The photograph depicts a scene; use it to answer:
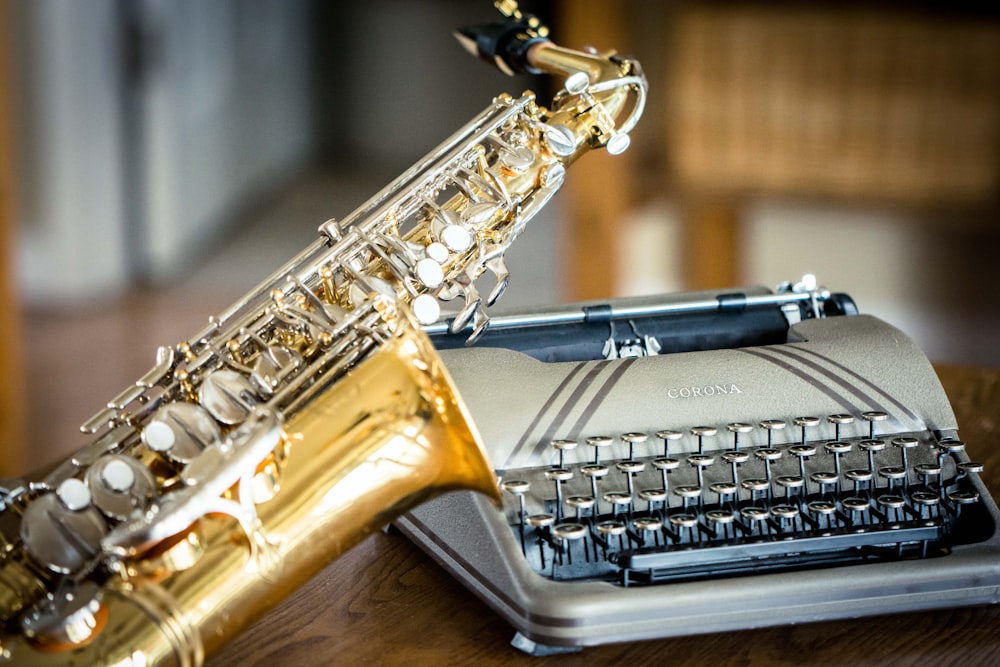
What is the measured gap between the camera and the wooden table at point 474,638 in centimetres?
88

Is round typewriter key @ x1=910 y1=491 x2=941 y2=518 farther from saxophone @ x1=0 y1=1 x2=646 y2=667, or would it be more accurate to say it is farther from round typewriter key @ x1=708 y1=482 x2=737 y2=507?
saxophone @ x1=0 y1=1 x2=646 y2=667

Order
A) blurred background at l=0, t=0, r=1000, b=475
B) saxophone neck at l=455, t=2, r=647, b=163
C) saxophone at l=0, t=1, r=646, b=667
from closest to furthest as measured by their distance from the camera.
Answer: saxophone at l=0, t=1, r=646, b=667
saxophone neck at l=455, t=2, r=647, b=163
blurred background at l=0, t=0, r=1000, b=475

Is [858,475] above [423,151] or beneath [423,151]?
beneath

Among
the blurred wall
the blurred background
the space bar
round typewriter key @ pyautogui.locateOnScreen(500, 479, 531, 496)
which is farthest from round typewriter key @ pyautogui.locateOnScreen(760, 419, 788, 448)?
the blurred wall

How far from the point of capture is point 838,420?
39.3 inches

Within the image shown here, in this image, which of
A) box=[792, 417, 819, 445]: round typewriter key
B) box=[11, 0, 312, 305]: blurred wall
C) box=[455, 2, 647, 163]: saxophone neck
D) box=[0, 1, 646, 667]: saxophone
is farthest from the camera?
box=[11, 0, 312, 305]: blurred wall

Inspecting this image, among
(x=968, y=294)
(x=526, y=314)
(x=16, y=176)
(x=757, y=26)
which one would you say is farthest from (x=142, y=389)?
(x=968, y=294)

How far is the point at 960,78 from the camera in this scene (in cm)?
265

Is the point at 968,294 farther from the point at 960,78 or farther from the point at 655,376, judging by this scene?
the point at 655,376

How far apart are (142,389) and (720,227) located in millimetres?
2418

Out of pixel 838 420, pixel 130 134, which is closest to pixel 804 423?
pixel 838 420

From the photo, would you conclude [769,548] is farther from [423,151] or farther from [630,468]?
[423,151]

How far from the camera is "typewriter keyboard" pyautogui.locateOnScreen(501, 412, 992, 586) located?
905mm

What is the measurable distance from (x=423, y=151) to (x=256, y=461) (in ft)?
13.6
